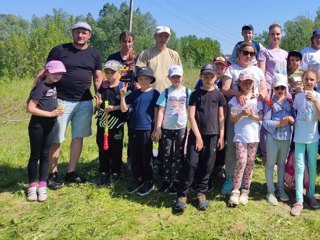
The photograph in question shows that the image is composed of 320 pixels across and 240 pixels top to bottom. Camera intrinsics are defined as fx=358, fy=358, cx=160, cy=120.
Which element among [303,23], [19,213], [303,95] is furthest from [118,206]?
[303,23]

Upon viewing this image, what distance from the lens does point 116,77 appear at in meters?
5.12

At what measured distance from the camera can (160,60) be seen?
5.35 m

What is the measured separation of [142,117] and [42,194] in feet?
5.72

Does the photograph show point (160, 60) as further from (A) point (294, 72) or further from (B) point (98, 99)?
(A) point (294, 72)

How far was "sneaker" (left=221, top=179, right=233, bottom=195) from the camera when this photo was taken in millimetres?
4953

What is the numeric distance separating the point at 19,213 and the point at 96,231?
119 centimetres

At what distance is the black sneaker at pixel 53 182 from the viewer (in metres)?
5.27

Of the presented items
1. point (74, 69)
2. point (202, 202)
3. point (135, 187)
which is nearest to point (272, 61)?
point (202, 202)

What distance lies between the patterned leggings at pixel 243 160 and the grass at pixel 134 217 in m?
0.35

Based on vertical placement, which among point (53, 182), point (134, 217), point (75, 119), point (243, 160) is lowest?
point (134, 217)

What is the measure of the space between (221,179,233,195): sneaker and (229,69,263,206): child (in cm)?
27

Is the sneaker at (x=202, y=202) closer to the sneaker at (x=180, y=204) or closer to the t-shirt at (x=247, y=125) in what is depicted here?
the sneaker at (x=180, y=204)

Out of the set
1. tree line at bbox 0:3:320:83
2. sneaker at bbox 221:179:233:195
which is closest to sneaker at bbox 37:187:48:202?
sneaker at bbox 221:179:233:195

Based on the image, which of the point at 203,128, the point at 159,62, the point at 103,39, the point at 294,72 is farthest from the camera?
the point at 103,39
